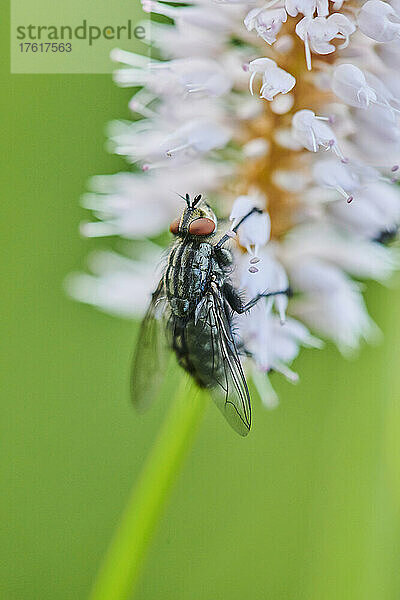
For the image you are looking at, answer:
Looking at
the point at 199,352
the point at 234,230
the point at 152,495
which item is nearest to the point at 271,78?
the point at 234,230

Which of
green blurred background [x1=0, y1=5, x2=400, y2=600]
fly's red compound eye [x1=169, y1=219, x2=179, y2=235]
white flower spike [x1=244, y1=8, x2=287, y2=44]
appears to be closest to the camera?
white flower spike [x1=244, y1=8, x2=287, y2=44]

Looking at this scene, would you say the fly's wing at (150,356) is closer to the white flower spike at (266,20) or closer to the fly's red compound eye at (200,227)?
the fly's red compound eye at (200,227)

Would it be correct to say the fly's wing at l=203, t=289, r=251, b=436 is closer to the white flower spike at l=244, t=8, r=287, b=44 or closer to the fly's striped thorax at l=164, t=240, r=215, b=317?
the fly's striped thorax at l=164, t=240, r=215, b=317

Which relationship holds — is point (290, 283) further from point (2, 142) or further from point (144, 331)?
point (2, 142)

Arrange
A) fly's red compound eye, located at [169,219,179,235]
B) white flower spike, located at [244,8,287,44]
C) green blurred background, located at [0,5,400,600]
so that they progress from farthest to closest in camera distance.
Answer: green blurred background, located at [0,5,400,600]
fly's red compound eye, located at [169,219,179,235]
white flower spike, located at [244,8,287,44]

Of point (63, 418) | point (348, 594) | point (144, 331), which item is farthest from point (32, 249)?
point (348, 594)

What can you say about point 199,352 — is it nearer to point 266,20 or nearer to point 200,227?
point 200,227

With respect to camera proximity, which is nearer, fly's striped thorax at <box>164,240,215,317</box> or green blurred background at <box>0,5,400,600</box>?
fly's striped thorax at <box>164,240,215,317</box>

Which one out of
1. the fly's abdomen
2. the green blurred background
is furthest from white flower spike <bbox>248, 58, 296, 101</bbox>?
the green blurred background

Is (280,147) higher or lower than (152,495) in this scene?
higher
